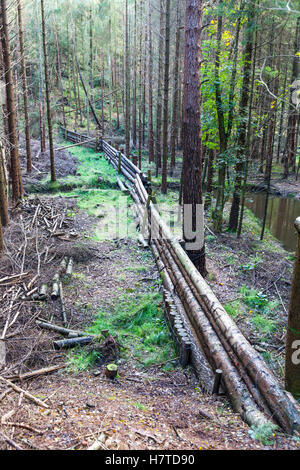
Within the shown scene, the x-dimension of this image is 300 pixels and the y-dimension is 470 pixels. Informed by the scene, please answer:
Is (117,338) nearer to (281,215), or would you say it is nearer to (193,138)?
(193,138)

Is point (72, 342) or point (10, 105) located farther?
point (10, 105)

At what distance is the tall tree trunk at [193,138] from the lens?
6297 mm

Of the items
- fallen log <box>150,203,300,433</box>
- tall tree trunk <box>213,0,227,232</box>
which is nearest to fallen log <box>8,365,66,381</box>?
fallen log <box>150,203,300,433</box>

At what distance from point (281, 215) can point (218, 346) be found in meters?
13.9

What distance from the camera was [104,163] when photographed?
20.6 m

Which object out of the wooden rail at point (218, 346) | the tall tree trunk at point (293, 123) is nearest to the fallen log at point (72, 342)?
the wooden rail at point (218, 346)

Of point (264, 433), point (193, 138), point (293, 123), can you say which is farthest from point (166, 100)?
point (264, 433)

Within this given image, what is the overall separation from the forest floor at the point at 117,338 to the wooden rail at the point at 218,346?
0.70 feet

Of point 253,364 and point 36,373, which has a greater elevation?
point 253,364

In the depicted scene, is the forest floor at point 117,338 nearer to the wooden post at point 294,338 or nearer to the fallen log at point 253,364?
the fallen log at point 253,364

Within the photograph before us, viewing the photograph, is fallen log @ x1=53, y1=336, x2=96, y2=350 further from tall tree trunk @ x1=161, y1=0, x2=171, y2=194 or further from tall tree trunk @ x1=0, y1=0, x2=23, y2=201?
tall tree trunk @ x1=161, y1=0, x2=171, y2=194

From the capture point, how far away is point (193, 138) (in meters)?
6.86

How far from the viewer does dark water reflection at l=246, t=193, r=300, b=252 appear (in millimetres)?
13828

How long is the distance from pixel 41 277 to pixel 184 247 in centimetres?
323
